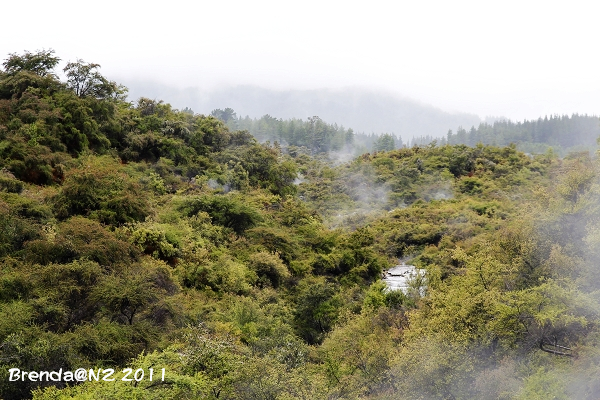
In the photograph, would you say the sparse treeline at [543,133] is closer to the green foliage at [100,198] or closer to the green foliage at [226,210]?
the green foliage at [226,210]

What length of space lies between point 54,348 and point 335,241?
19078mm

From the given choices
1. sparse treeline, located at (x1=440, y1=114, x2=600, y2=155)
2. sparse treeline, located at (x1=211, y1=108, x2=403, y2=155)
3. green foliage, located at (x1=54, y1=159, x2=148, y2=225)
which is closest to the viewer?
green foliage, located at (x1=54, y1=159, x2=148, y2=225)

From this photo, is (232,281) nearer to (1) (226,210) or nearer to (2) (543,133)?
(1) (226,210)

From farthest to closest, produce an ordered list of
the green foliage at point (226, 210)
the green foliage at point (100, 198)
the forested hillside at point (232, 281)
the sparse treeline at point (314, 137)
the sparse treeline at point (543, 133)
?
the sparse treeline at point (543, 133), the sparse treeline at point (314, 137), the green foliage at point (226, 210), the green foliage at point (100, 198), the forested hillside at point (232, 281)

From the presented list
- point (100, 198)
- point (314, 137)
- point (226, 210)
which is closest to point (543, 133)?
point (314, 137)

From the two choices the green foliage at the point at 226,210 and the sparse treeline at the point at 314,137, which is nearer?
the green foliage at the point at 226,210

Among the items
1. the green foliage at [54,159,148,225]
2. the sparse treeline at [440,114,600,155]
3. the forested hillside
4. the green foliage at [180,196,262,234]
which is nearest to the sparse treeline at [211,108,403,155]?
the sparse treeline at [440,114,600,155]

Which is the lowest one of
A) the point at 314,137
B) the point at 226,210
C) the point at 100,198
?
the point at 314,137

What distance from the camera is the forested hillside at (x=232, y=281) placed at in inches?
456

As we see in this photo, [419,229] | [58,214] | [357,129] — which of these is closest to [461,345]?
[58,214]

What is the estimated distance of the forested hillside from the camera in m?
11.6

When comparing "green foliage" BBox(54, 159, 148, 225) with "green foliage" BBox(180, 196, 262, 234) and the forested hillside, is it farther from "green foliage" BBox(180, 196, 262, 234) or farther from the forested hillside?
"green foliage" BBox(180, 196, 262, 234)

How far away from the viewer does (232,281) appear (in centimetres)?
2023

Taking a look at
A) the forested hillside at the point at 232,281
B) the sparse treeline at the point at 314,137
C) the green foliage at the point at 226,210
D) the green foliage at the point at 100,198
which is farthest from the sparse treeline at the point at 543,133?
the green foliage at the point at 100,198
